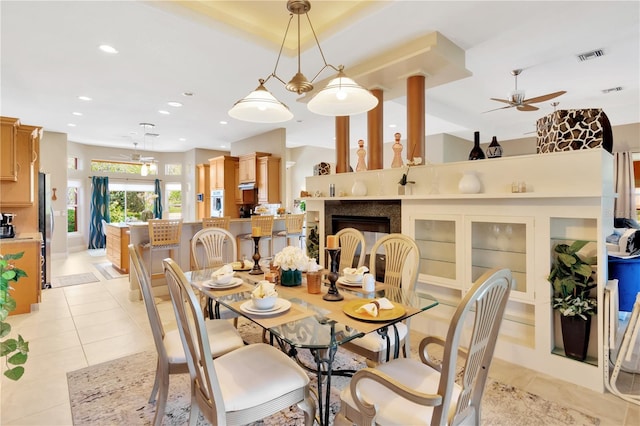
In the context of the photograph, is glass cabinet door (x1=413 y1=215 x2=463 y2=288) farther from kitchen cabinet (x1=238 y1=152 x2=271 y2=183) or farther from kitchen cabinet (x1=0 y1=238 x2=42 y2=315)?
kitchen cabinet (x1=238 y1=152 x2=271 y2=183)

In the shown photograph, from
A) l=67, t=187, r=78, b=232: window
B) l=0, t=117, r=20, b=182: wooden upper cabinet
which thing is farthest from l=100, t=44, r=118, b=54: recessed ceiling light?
l=67, t=187, r=78, b=232: window

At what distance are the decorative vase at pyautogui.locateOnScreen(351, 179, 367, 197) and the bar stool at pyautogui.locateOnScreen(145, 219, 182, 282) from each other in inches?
98.3

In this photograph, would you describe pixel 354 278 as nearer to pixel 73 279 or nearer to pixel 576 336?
pixel 576 336

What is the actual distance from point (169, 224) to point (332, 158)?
20.3ft

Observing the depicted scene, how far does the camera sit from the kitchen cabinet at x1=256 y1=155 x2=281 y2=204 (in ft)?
22.6

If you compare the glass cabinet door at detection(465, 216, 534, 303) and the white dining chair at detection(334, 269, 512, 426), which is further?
the glass cabinet door at detection(465, 216, 534, 303)

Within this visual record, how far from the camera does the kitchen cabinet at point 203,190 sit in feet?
28.6

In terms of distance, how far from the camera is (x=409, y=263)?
329 cm

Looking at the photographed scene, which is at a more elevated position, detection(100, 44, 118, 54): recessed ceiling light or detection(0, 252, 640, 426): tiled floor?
detection(100, 44, 118, 54): recessed ceiling light

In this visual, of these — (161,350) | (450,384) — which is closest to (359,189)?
(161,350)

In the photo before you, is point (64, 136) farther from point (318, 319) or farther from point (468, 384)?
point (468, 384)

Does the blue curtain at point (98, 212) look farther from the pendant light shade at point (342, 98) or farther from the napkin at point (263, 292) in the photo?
the napkin at point (263, 292)

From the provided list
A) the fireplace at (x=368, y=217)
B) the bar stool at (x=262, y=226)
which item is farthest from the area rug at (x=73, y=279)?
the fireplace at (x=368, y=217)

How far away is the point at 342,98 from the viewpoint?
2.28 meters
